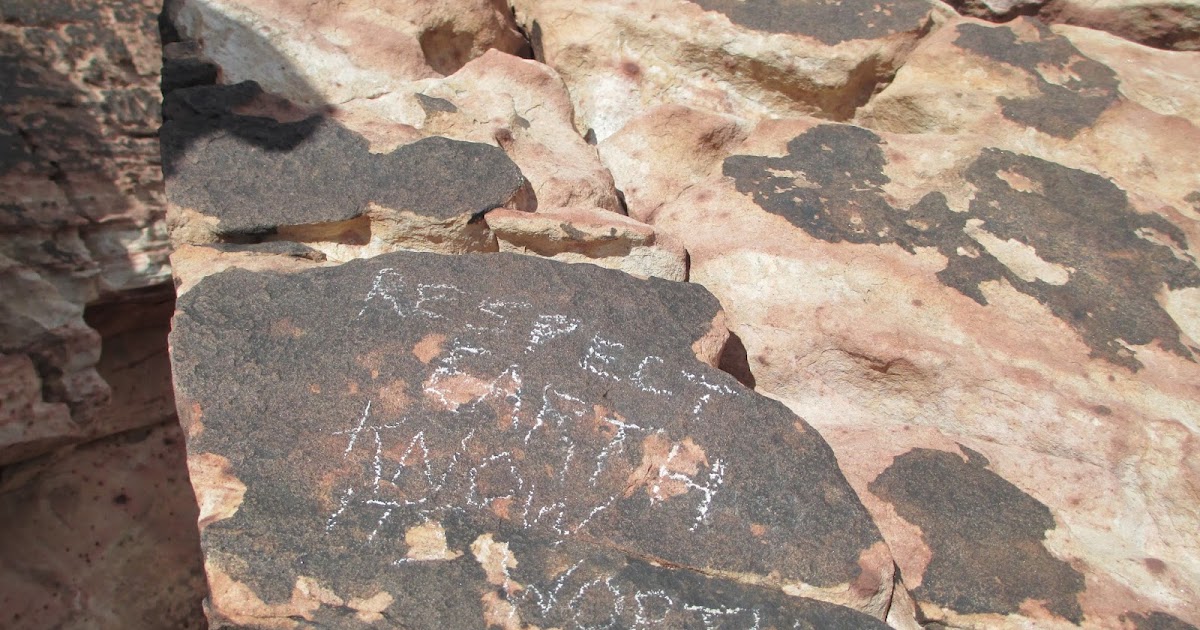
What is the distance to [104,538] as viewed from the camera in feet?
9.59

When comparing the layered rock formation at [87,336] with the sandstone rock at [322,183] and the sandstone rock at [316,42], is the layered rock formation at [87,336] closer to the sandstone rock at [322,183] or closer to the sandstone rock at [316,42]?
the sandstone rock at [322,183]

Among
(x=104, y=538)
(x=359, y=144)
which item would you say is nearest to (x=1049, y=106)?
(x=359, y=144)

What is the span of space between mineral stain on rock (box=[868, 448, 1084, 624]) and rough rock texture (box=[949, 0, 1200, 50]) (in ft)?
8.00

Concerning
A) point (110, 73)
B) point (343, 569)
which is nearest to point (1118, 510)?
point (343, 569)

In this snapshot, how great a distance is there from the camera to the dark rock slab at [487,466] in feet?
5.94

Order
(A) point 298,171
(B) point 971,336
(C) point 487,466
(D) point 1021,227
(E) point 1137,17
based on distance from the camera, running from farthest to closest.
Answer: (E) point 1137,17
(D) point 1021,227
(A) point 298,171
(B) point 971,336
(C) point 487,466

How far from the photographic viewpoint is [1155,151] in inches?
121

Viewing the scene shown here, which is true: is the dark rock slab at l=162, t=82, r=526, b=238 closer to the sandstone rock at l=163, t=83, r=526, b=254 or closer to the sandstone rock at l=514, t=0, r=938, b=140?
the sandstone rock at l=163, t=83, r=526, b=254

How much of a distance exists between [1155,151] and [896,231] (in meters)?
1.08

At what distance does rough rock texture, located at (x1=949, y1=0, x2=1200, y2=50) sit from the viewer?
3662 mm

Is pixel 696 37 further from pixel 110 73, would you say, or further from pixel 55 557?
pixel 55 557

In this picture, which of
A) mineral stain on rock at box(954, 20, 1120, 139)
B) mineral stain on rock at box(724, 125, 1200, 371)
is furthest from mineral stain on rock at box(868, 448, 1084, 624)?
mineral stain on rock at box(954, 20, 1120, 139)

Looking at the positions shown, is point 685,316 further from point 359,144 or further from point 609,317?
point 359,144

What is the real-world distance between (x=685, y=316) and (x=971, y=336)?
82 cm
